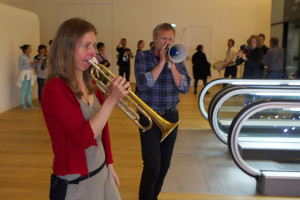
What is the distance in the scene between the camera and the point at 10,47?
7797 millimetres

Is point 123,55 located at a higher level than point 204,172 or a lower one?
higher

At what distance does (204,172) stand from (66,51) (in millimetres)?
2677

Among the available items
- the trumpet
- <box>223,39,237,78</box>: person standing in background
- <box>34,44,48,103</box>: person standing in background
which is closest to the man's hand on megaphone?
the trumpet

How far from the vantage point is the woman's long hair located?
1507mm

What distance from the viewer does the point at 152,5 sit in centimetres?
1266

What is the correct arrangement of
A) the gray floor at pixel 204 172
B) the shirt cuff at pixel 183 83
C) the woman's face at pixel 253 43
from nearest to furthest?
1. the shirt cuff at pixel 183 83
2. the gray floor at pixel 204 172
3. the woman's face at pixel 253 43

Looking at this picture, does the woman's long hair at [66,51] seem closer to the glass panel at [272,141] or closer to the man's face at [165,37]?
the man's face at [165,37]

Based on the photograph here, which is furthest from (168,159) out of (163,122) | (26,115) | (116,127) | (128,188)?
(26,115)

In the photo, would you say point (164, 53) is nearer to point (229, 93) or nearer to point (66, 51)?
point (66, 51)

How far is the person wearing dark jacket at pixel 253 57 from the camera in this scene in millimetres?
7163

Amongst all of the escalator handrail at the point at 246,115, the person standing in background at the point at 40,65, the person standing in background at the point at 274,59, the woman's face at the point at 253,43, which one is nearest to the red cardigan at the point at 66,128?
the escalator handrail at the point at 246,115

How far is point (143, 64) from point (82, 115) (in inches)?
44.5

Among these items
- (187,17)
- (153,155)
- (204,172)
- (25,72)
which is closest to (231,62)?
(187,17)

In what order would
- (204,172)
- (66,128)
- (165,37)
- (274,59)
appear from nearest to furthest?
(66,128), (165,37), (204,172), (274,59)
